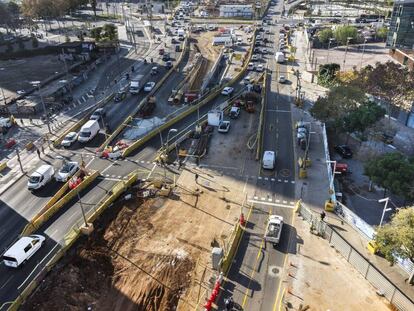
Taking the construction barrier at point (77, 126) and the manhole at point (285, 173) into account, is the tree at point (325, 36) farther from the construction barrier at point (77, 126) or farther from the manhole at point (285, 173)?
the manhole at point (285, 173)

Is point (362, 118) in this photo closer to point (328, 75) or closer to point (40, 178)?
point (328, 75)

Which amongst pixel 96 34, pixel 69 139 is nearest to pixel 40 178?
pixel 69 139

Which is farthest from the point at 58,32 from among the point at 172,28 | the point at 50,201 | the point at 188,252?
the point at 188,252

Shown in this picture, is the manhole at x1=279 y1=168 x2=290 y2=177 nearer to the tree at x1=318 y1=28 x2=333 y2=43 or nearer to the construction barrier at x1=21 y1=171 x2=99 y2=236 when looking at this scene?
Answer: the construction barrier at x1=21 y1=171 x2=99 y2=236

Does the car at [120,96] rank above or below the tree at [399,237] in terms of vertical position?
below

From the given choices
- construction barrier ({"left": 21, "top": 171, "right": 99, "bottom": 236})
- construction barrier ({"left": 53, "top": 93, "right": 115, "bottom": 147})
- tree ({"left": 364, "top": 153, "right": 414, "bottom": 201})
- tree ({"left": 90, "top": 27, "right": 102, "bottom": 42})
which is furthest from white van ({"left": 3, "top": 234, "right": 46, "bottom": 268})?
tree ({"left": 90, "top": 27, "right": 102, "bottom": 42})

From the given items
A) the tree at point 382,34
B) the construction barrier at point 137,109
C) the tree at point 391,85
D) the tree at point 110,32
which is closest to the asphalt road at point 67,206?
the construction barrier at point 137,109
